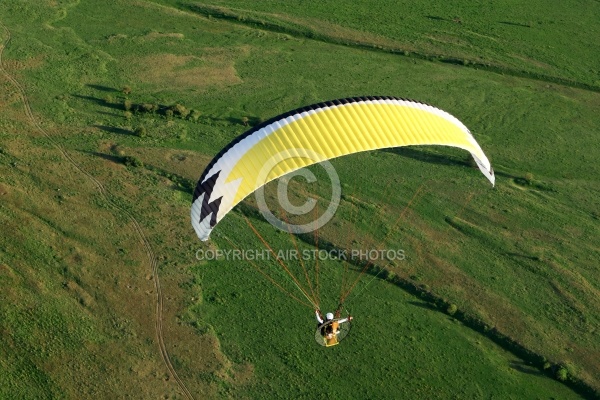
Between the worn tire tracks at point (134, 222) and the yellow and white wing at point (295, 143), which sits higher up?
the yellow and white wing at point (295, 143)

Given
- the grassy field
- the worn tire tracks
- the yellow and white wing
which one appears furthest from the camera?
the grassy field

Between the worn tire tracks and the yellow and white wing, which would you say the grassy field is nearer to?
the worn tire tracks

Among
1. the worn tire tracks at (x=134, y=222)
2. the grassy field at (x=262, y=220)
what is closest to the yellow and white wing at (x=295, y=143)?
the worn tire tracks at (x=134, y=222)

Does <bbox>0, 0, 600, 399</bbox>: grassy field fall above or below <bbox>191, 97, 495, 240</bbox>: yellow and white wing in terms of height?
below

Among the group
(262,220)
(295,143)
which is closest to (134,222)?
(262,220)

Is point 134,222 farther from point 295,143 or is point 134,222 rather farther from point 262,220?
point 295,143

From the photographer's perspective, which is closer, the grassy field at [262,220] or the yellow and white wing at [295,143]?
the yellow and white wing at [295,143]

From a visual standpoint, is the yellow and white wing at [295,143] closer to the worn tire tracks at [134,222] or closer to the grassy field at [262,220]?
the worn tire tracks at [134,222]

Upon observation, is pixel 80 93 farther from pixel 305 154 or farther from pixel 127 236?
pixel 305 154

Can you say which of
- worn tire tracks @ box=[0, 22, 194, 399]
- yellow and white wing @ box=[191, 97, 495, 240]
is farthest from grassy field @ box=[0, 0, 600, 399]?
yellow and white wing @ box=[191, 97, 495, 240]
